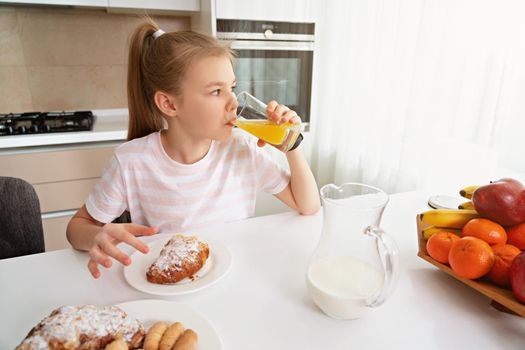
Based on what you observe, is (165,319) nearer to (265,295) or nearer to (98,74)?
(265,295)

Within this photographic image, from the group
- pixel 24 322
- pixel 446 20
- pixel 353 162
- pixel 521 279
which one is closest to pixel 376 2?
pixel 446 20

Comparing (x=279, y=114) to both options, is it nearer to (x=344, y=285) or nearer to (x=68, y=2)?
(x=344, y=285)

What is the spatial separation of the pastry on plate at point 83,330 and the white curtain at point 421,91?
1276 millimetres

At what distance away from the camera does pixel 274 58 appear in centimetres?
221

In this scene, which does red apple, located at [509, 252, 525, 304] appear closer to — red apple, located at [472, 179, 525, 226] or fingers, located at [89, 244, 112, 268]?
red apple, located at [472, 179, 525, 226]

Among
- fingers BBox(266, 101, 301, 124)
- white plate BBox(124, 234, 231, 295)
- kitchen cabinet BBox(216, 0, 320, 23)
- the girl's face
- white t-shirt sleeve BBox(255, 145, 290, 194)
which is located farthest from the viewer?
kitchen cabinet BBox(216, 0, 320, 23)

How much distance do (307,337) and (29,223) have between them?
34.5 inches

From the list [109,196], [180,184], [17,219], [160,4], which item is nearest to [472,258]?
[180,184]

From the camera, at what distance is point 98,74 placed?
8.24 ft

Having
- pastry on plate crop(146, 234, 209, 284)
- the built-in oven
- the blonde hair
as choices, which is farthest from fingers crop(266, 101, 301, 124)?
the built-in oven

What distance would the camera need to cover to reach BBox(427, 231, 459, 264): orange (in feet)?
2.47

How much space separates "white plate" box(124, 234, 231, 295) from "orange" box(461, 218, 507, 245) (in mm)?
492

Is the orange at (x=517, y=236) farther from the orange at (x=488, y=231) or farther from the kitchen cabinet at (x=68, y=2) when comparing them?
the kitchen cabinet at (x=68, y=2)

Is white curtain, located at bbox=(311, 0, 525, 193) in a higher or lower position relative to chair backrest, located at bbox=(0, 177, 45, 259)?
higher
